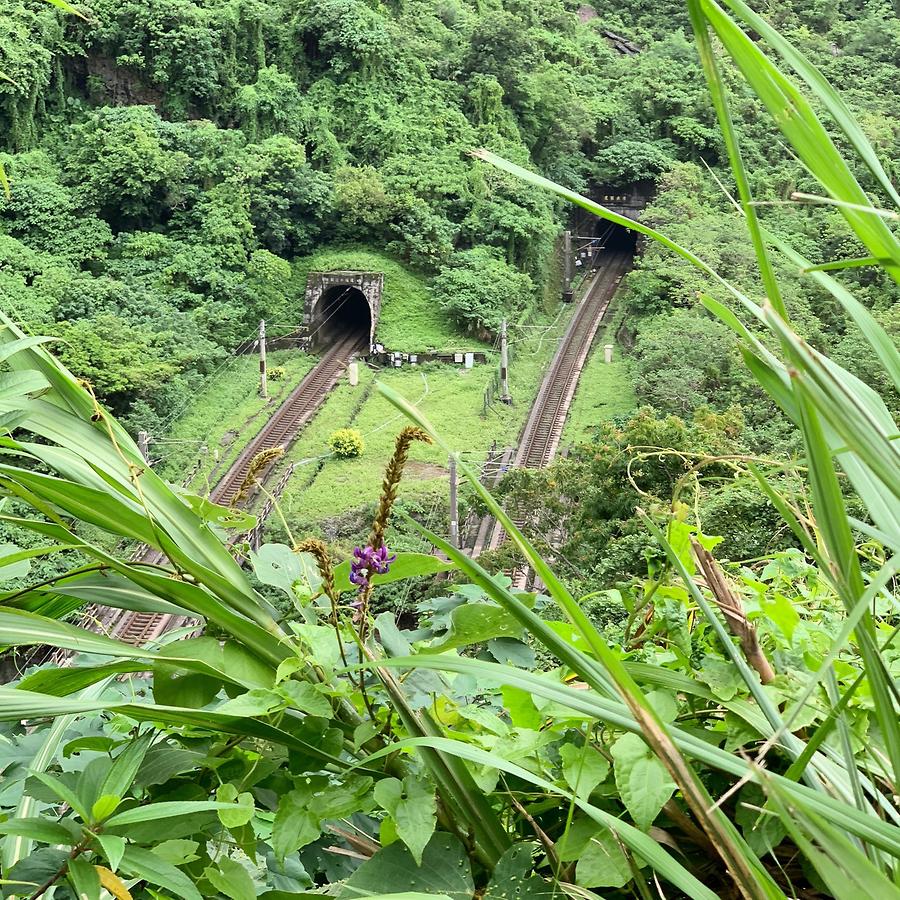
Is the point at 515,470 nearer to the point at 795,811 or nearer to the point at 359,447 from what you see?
the point at 359,447

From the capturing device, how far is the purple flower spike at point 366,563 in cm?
48

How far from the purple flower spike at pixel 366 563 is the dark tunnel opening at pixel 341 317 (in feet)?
37.7

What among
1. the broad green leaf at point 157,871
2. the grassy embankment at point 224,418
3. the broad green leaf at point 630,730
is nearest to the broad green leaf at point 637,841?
the broad green leaf at point 630,730

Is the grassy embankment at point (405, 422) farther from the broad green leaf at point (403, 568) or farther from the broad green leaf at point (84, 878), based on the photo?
the broad green leaf at point (84, 878)

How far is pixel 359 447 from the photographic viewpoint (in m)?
9.17

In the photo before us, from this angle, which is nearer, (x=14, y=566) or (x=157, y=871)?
(x=157, y=871)

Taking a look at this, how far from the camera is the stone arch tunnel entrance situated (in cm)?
1186

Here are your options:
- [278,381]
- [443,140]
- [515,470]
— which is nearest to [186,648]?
[515,470]

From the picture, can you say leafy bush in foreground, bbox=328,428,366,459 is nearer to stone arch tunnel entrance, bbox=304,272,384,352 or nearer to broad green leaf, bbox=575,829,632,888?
stone arch tunnel entrance, bbox=304,272,384,352

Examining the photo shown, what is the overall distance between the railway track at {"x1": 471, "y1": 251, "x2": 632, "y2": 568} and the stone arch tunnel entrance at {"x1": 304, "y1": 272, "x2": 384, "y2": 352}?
7.38ft

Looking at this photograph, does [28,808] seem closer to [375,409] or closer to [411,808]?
[411,808]

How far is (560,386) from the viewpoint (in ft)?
35.5

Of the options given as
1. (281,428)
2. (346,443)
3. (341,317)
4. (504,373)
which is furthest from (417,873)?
(341,317)

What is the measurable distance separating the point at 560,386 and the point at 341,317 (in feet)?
11.2
